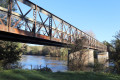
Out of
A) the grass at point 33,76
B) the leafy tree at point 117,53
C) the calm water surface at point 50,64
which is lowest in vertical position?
the calm water surface at point 50,64

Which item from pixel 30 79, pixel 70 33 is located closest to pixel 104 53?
pixel 70 33

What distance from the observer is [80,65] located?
19.5 meters

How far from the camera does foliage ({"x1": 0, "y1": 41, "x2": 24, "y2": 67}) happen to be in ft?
76.3

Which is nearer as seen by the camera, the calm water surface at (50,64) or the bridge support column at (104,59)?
the bridge support column at (104,59)

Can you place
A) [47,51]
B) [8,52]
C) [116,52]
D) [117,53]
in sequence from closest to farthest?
[117,53] < [116,52] < [8,52] < [47,51]

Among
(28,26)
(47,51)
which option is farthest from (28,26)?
(47,51)

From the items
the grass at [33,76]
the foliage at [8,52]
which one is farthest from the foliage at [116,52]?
the foliage at [8,52]

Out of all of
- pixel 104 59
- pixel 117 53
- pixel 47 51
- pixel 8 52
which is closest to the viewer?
pixel 117 53

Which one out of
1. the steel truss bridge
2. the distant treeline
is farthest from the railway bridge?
the distant treeline

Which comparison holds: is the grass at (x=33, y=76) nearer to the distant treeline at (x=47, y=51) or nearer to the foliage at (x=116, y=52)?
the foliage at (x=116, y=52)

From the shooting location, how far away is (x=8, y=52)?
930 inches

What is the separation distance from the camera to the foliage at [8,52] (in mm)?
23250

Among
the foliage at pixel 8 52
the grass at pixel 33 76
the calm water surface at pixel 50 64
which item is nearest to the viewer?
the grass at pixel 33 76

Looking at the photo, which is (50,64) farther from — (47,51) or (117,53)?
(47,51)
